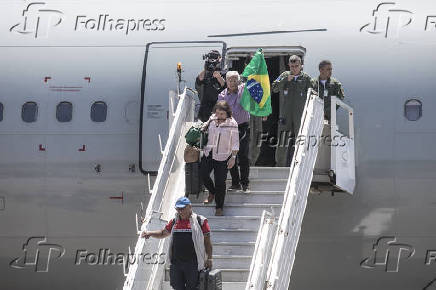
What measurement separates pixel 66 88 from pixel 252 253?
196 inches

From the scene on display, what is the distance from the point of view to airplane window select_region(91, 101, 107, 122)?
16.1m

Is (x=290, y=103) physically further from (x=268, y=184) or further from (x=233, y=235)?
(x=233, y=235)

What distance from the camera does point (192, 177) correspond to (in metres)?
13.6

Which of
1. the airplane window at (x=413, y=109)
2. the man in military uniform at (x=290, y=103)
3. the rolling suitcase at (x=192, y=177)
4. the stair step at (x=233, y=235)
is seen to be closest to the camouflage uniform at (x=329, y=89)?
the man in military uniform at (x=290, y=103)

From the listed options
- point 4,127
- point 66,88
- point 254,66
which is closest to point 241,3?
point 254,66

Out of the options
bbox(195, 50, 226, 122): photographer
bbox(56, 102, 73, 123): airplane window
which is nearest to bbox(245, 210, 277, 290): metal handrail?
bbox(195, 50, 226, 122): photographer

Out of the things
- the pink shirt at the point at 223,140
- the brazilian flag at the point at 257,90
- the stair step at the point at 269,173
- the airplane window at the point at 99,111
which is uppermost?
the brazilian flag at the point at 257,90

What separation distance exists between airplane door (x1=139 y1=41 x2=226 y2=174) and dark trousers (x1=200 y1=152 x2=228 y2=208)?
222 centimetres

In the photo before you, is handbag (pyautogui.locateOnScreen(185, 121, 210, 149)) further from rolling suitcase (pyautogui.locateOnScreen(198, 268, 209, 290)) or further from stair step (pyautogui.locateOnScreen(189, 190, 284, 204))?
rolling suitcase (pyautogui.locateOnScreen(198, 268, 209, 290))

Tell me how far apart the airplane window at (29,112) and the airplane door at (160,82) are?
188cm

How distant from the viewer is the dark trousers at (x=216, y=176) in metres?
13.4

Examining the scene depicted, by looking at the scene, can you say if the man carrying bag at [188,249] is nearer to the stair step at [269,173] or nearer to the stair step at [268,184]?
the stair step at [268,184]

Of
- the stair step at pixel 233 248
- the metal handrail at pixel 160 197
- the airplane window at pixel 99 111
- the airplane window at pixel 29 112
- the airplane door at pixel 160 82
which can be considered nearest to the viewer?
the metal handrail at pixel 160 197

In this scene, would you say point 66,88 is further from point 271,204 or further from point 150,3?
point 271,204
